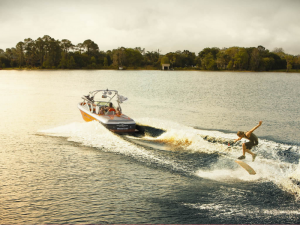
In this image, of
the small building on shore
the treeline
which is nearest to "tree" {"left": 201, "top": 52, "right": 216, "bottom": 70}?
the treeline

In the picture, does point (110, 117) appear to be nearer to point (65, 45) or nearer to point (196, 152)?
point (196, 152)

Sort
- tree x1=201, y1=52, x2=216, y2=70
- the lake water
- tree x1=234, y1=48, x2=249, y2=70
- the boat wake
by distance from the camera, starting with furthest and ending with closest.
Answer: tree x1=201, y1=52, x2=216, y2=70 → tree x1=234, y1=48, x2=249, y2=70 → the boat wake → the lake water

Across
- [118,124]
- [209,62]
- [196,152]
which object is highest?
[209,62]

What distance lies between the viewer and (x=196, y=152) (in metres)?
14.4

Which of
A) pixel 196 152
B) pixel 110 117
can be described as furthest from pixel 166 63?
pixel 196 152

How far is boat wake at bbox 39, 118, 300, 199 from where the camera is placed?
11508 millimetres

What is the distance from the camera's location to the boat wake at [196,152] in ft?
37.8

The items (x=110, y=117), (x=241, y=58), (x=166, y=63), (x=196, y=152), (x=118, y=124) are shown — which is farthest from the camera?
(x=166, y=63)

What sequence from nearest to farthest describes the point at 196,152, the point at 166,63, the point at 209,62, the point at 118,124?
1. the point at 196,152
2. the point at 118,124
3. the point at 209,62
4. the point at 166,63

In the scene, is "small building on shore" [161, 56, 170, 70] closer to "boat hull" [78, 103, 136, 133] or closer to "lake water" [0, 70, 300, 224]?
"lake water" [0, 70, 300, 224]

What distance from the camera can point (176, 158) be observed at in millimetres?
13695

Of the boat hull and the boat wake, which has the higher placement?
the boat hull

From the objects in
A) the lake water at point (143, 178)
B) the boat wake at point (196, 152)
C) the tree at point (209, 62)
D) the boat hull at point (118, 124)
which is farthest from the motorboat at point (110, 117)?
the tree at point (209, 62)

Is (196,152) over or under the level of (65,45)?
under
